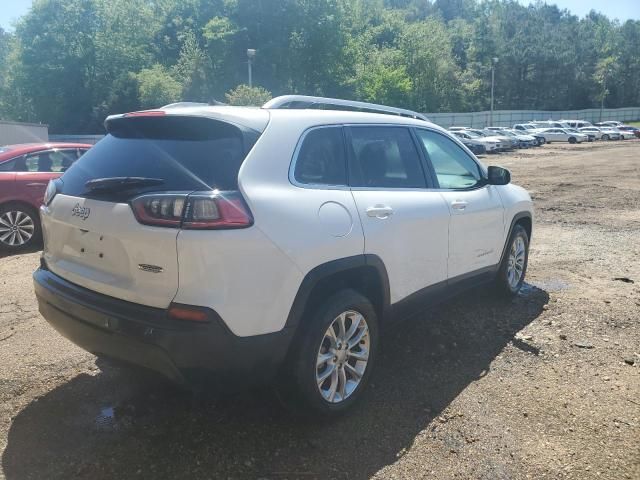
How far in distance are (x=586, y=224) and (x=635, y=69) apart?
109311mm

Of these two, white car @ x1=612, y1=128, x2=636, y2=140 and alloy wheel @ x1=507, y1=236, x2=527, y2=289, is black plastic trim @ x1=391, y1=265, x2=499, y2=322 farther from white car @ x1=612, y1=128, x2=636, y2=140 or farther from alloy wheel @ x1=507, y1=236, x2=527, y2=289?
white car @ x1=612, y1=128, x2=636, y2=140

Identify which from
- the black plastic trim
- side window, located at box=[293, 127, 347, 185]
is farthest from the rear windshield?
the black plastic trim

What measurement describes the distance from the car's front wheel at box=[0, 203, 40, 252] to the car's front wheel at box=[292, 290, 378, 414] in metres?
6.02

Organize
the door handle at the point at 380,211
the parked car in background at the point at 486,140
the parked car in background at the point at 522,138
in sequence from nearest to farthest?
the door handle at the point at 380,211 < the parked car in background at the point at 486,140 < the parked car in background at the point at 522,138

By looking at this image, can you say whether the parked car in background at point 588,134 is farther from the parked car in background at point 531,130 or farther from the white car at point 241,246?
the white car at point 241,246

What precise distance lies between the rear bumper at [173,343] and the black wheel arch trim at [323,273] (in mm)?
106

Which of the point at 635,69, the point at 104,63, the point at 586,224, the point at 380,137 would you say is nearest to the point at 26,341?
the point at 380,137

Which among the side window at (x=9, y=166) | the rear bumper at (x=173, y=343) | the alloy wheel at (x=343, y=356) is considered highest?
the side window at (x=9, y=166)

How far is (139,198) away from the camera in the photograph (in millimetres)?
2717

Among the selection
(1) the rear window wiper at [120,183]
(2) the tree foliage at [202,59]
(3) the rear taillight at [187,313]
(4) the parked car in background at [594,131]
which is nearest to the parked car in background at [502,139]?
(4) the parked car in background at [594,131]

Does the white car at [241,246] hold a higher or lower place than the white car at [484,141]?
lower

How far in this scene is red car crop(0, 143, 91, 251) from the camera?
7.44 m

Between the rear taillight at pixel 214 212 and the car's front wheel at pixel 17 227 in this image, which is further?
the car's front wheel at pixel 17 227

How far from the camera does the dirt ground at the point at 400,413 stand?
2852mm
